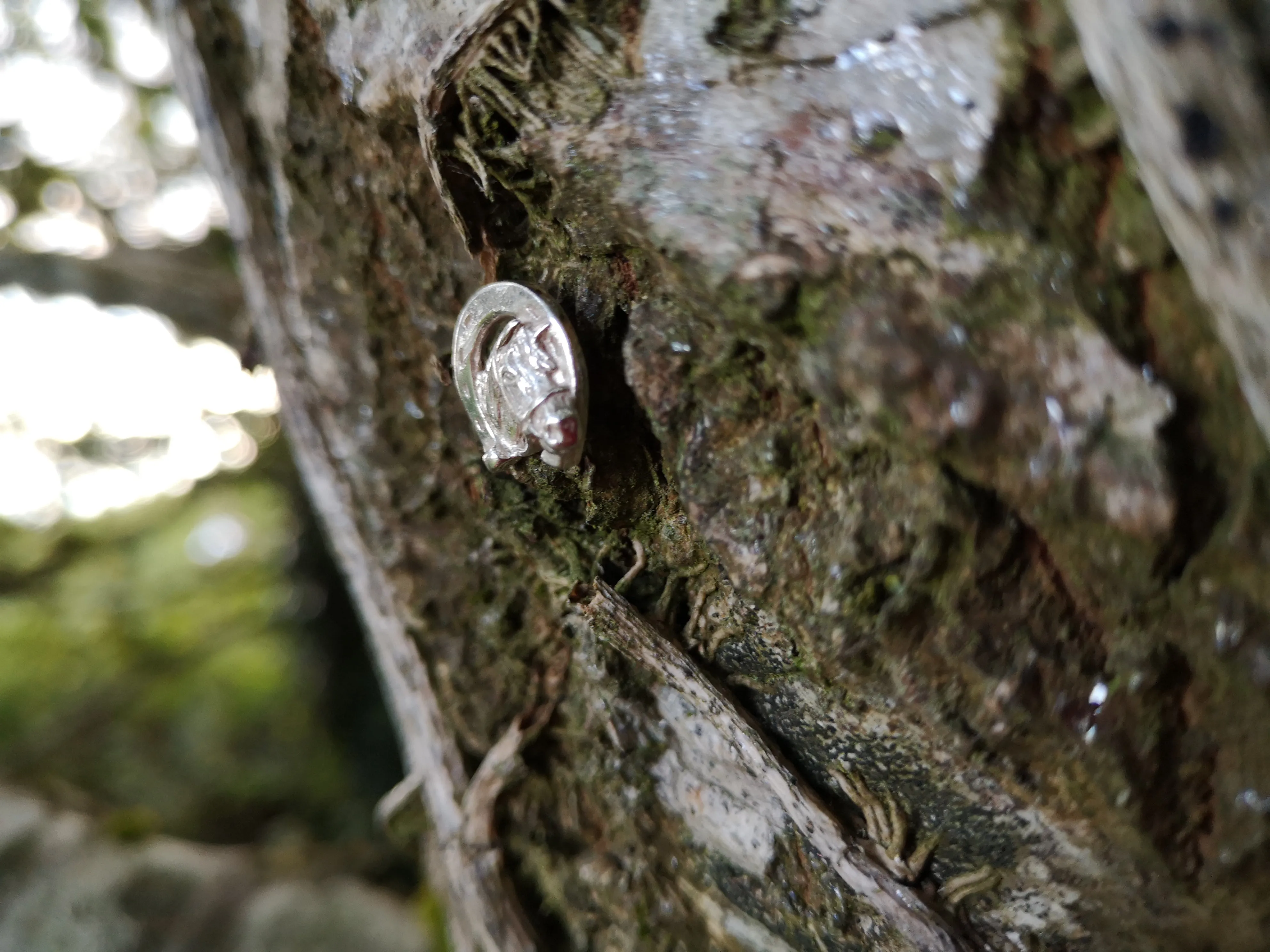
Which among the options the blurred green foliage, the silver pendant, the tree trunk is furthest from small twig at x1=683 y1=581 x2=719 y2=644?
the blurred green foliage

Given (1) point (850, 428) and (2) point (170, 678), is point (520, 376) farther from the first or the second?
(2) point (170, 678)

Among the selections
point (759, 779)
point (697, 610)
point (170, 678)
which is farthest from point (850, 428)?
point (170, 678)

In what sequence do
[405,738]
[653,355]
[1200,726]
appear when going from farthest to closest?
[405,738] < [653,355] < [1200,726]

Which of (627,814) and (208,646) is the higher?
(627,814)

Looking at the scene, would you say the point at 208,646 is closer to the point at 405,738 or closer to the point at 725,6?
the point at 405,738

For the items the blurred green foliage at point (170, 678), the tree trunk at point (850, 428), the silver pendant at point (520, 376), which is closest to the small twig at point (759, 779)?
the tree trunk at point (850, 428)

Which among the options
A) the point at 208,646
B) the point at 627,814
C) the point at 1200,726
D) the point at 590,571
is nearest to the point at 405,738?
the point at 627,814

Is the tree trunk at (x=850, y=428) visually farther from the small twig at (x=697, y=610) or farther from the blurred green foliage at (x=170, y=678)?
the blurred green foliage at (x=170, y=678)
